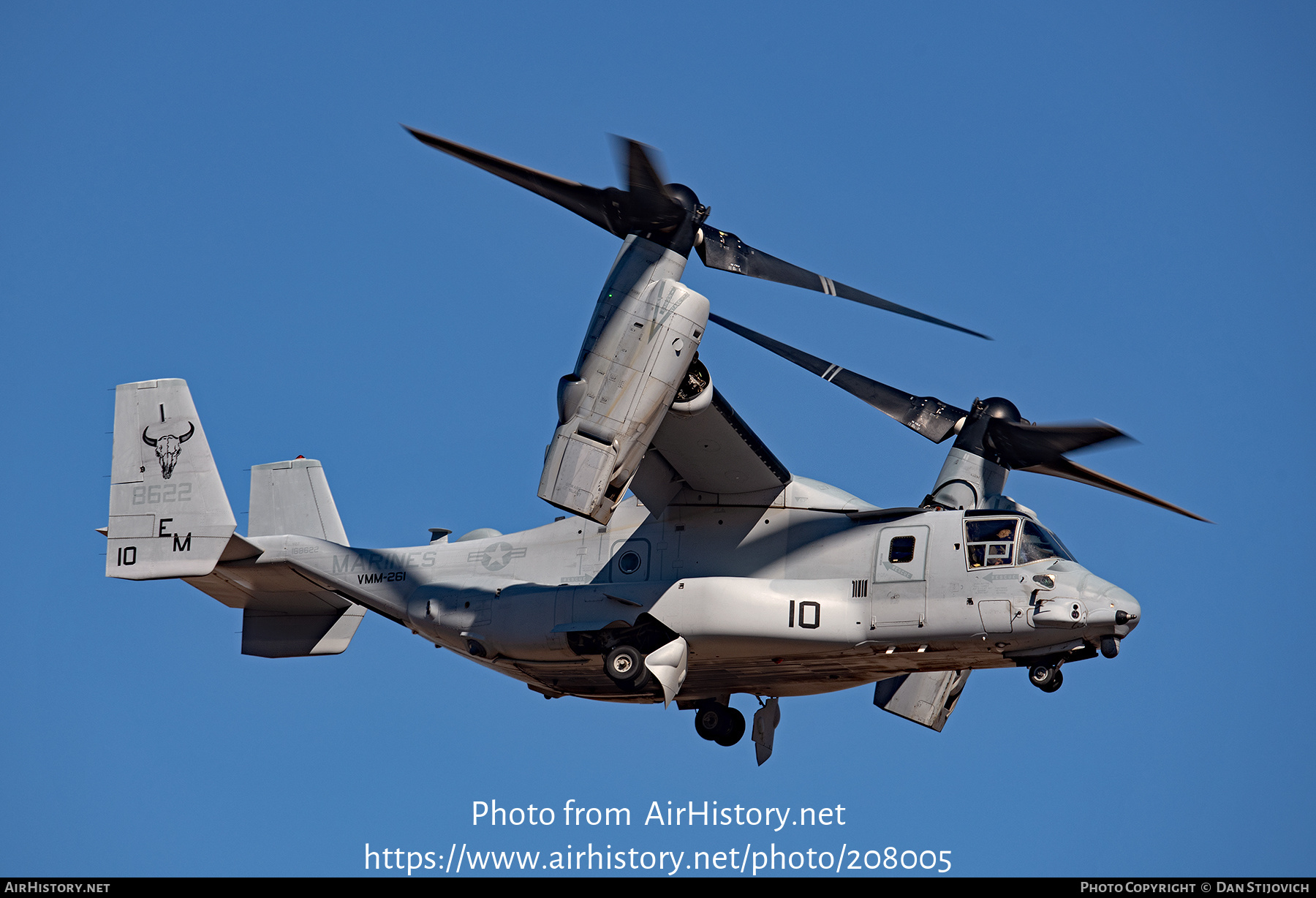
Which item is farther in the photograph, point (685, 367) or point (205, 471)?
point (205, 471)

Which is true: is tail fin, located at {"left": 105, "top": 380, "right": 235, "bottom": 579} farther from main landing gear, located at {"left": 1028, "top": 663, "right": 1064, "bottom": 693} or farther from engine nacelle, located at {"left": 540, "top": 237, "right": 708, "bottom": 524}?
main landing gear, located at {"left": 1028, "top": 663, "right": 1064, "bottom": 693}

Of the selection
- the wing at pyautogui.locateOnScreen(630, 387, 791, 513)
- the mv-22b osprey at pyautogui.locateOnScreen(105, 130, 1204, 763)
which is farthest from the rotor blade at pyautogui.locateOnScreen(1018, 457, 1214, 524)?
the wing at pyautogui.locateOnScreen(630, 387, 791, 513)

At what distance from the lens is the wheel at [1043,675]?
16578 millimetres

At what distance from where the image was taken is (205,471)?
19641 mm

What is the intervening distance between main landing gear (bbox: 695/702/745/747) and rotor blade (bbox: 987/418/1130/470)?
Result: 5.00 meters

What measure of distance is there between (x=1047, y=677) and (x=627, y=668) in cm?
482

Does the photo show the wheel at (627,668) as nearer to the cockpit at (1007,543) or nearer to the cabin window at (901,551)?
the cabin window at (901,551)

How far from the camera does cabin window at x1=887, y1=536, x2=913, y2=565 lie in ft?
56.0

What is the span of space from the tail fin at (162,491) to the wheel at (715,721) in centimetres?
680

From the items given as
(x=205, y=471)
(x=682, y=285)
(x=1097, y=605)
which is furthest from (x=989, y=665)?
(x=205, y=471)

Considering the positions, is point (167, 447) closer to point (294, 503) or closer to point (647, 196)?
point (294, 503)

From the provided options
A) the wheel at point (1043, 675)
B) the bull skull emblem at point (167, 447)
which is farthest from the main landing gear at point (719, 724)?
the bull skull emblem at point (167, 447)

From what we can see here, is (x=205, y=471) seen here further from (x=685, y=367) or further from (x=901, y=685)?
(x=901, y=685)
